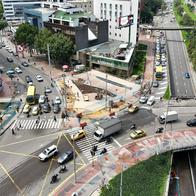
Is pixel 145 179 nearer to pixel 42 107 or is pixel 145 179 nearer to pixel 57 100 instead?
pixel 42 107

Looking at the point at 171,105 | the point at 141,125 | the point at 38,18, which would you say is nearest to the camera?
the point at 141,125

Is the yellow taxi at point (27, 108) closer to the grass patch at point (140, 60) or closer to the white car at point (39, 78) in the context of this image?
the white car at point (39, 78)

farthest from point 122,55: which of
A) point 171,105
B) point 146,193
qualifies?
point 146,193

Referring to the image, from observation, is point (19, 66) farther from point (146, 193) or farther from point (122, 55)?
point (146, 193)

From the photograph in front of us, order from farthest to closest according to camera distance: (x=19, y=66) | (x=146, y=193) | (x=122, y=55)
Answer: (x=19, y=66)
(x=122, y=55)
(x=146, y=193)

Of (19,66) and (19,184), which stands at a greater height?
(19,66)

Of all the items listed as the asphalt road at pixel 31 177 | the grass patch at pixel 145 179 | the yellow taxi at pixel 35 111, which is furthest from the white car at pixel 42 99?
the grass patch at pixel 145 179

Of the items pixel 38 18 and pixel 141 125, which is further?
pixel 38 18
